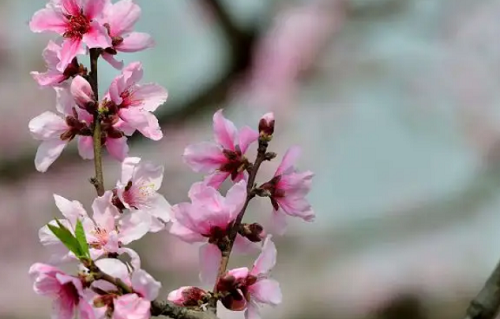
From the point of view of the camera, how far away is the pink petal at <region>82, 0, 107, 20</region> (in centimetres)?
57

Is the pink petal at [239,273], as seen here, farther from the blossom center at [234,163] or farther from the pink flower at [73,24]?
the pink flower at [73,24]

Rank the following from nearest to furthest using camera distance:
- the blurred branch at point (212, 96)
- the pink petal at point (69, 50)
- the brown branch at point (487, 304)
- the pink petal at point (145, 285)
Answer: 1. the pink petal at point (145, 285)
2. the pink petal at point (69, 50)
3. the brown branch at point (487, 304)
4. the blurred branch at point (212, 96)

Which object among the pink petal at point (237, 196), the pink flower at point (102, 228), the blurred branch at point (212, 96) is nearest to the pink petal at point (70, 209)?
the pink flower at point (102, 228)

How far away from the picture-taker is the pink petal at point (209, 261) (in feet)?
1.83

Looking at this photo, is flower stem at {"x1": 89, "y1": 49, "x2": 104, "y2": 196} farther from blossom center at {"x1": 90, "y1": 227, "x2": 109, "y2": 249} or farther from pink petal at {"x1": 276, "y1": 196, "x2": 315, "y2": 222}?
pink petal at {"x1": 276, "y1": 196, "x2": 315, "y2": 222}

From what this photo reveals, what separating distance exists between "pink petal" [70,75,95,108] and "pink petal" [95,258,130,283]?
0.13 m

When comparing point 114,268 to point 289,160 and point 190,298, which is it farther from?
point 289,160

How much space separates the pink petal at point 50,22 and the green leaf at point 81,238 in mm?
171

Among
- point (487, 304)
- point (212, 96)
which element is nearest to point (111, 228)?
point (487, 304)

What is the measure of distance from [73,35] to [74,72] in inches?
1.2

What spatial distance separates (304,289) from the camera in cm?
455


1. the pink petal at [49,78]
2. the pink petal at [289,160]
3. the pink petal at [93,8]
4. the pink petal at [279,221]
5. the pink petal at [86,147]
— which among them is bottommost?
the pink petal at [279,221]

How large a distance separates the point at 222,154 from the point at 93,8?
15 centimetres

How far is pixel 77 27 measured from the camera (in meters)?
0.57
